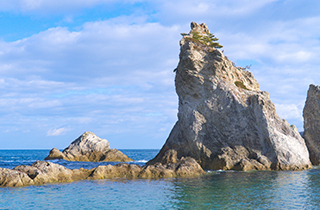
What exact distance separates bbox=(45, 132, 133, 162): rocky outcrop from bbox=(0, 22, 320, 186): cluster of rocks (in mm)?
22864

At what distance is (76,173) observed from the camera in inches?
1172

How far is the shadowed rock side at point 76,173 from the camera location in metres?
25.4

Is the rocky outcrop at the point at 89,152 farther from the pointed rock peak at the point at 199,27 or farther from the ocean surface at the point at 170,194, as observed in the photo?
the ocean surface at the point at 170,194

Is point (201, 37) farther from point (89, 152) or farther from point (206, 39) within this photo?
point (89, 152)

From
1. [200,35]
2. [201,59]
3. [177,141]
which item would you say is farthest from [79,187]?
[200,35]

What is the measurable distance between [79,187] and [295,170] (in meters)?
27.9

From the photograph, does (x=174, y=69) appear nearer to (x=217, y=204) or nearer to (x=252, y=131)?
(x=252, y=131)

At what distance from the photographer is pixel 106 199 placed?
2033 cm

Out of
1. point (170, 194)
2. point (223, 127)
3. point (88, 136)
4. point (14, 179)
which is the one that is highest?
point (223, 127)

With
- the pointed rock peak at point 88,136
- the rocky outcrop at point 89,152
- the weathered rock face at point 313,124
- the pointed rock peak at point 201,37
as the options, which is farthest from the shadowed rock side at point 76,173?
the pointed rock peak at point 88,136

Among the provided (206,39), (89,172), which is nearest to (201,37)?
(206,39)

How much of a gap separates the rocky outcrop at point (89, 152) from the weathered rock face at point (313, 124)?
38037 mm

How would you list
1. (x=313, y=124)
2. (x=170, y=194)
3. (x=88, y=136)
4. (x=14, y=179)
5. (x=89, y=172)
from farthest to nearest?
1. (x=88, y=136)
2. (x=313, y=124)
3. (x=89, y=172)
4. (x=14, y=179)
5. (x=170, y=194)

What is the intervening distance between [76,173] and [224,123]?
21993 millimetres
